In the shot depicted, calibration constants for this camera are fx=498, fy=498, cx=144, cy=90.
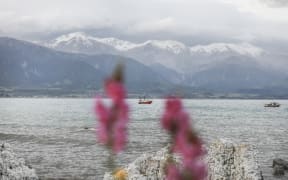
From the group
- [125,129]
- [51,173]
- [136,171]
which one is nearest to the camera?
[125,129]

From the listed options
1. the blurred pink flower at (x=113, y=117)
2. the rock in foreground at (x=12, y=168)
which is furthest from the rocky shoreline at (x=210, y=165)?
the blurred pink flower at (x=113, y=117)

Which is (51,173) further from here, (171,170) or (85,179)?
(171,170)

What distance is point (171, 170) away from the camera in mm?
2533

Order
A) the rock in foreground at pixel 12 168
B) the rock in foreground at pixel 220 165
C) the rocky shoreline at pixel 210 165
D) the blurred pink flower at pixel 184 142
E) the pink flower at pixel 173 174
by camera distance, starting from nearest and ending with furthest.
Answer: the blurred pink flower at pixel 184 142 < the pink flower at pixel 173 174 < the rock in foreground at pixel 12 168 < the rocky shoreline at pixel 210 165 < the rock in foreground at pixel 220 165

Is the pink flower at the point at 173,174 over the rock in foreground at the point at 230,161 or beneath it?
over

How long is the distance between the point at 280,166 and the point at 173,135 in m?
36.2

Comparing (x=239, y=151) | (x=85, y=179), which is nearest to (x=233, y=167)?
(x=239, y=151)

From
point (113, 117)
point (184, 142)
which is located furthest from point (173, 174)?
point (113, 117)

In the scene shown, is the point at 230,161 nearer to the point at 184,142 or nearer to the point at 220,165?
the point at 220,165

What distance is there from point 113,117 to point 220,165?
1457cm

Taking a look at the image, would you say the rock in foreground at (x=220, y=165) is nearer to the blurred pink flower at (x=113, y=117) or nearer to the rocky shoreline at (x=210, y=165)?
the rocky shoreline at (x=210, y=165)

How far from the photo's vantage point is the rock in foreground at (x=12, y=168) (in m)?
15.3

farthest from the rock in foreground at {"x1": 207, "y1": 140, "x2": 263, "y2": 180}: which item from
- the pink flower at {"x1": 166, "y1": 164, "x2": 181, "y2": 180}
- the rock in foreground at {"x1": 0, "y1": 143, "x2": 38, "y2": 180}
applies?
the pink flower at {"x1": 166, "y1": 164, "x2": 181, "y2": 180}

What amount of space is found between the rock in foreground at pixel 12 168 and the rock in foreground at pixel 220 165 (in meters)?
2.56
